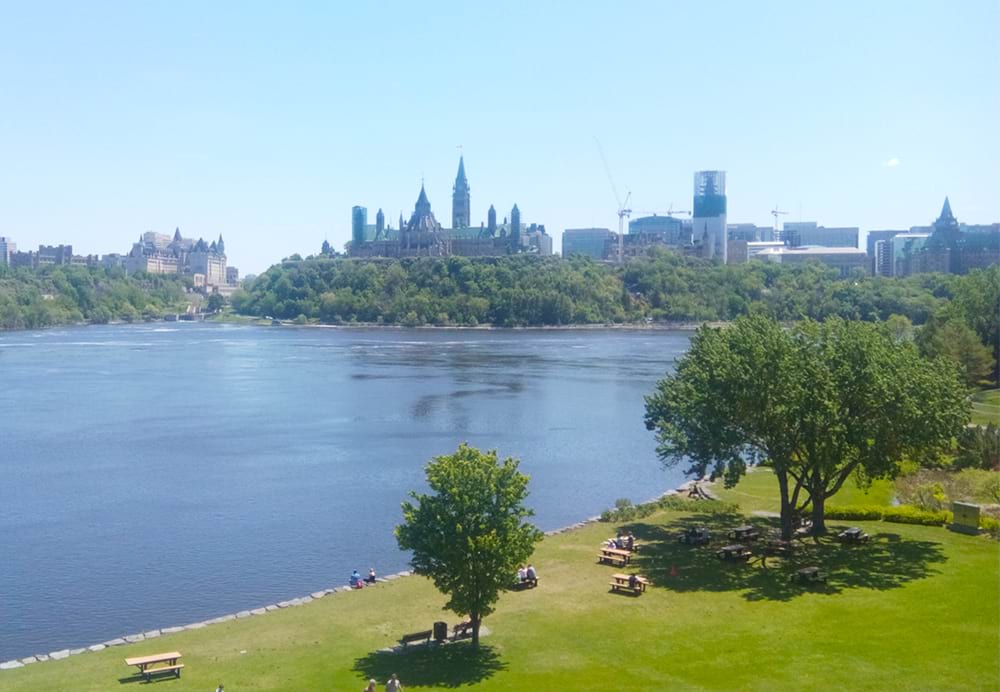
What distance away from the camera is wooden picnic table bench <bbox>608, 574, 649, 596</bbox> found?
22.4 m

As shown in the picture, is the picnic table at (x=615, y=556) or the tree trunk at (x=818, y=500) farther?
the tree trunk at (x=818, y=500)

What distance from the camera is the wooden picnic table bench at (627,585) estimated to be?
22.4 metres

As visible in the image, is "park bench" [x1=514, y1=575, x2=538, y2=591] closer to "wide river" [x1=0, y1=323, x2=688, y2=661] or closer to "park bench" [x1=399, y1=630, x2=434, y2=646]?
"park bench" [x1=399, y1=630, x2=434, y2=646]

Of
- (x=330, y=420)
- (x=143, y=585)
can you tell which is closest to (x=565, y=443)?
(x=330, y=420)

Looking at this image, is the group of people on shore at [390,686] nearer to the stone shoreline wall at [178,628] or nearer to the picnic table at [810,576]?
the stone shoreline wall at [178,628]

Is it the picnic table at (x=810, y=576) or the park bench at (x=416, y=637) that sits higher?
the picnic table at (x=810, y=576)

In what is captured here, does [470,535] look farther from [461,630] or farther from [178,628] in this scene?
[178,628]

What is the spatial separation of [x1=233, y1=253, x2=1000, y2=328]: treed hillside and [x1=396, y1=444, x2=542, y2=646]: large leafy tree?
5233 inches

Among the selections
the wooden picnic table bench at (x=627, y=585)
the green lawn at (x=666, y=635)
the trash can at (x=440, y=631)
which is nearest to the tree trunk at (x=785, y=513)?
the green lawn at (x=666, y=635)

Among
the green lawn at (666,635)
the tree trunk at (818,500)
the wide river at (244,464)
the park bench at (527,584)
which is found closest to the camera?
the green lawn at (666,635)

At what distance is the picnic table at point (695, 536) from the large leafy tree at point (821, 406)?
5.24 ft

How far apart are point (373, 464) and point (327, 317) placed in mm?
141644

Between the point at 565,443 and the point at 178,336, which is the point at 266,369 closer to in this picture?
the point at 565,443

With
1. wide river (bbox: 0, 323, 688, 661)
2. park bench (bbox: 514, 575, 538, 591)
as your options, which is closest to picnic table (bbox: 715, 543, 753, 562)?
park bench (bbox: 514, 575, 538, 591)
